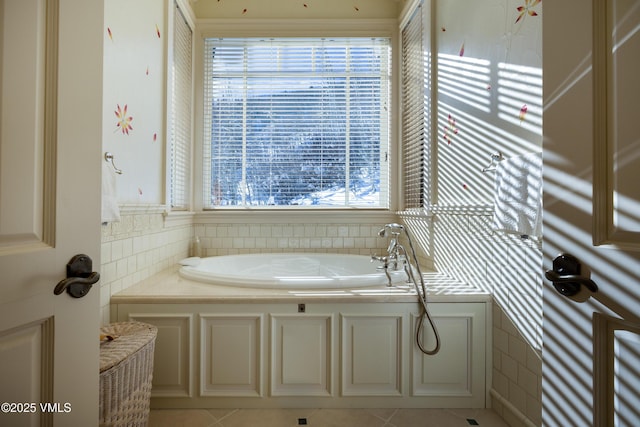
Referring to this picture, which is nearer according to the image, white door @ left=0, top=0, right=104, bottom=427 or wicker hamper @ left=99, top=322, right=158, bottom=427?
white door @ left=0, top=0, right=104, bottom=427

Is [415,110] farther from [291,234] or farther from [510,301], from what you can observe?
[510,301]

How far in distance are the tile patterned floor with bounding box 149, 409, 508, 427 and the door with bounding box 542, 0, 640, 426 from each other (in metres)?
1.06

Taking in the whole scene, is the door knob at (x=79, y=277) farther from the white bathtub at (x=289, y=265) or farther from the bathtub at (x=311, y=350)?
the white bathtub at (x=289, y=265)

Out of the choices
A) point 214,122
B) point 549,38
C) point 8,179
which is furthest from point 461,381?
point 214,122

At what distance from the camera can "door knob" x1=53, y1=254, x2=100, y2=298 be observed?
733 mm

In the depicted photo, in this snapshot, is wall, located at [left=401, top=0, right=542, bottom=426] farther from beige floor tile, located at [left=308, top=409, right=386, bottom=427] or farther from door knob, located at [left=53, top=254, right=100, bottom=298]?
door knob, located at [left=53, top=254, right=100, bottom=298]

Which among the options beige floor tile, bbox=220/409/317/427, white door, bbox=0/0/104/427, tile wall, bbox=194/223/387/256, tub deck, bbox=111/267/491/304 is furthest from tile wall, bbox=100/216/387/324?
white door, bbox=0/0/104/427

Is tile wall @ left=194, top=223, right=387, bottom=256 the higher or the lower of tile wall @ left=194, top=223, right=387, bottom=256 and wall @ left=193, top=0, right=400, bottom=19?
the lower

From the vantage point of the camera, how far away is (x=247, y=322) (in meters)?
1.78

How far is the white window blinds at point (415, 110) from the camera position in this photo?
2570 millimetres

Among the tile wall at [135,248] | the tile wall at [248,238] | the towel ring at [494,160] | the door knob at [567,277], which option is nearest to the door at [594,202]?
the door knob at [567,277]

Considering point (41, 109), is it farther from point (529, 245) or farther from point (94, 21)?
point (529, 245)

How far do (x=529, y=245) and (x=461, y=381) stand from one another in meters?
0.84

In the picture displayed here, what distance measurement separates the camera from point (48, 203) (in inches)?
28.3
